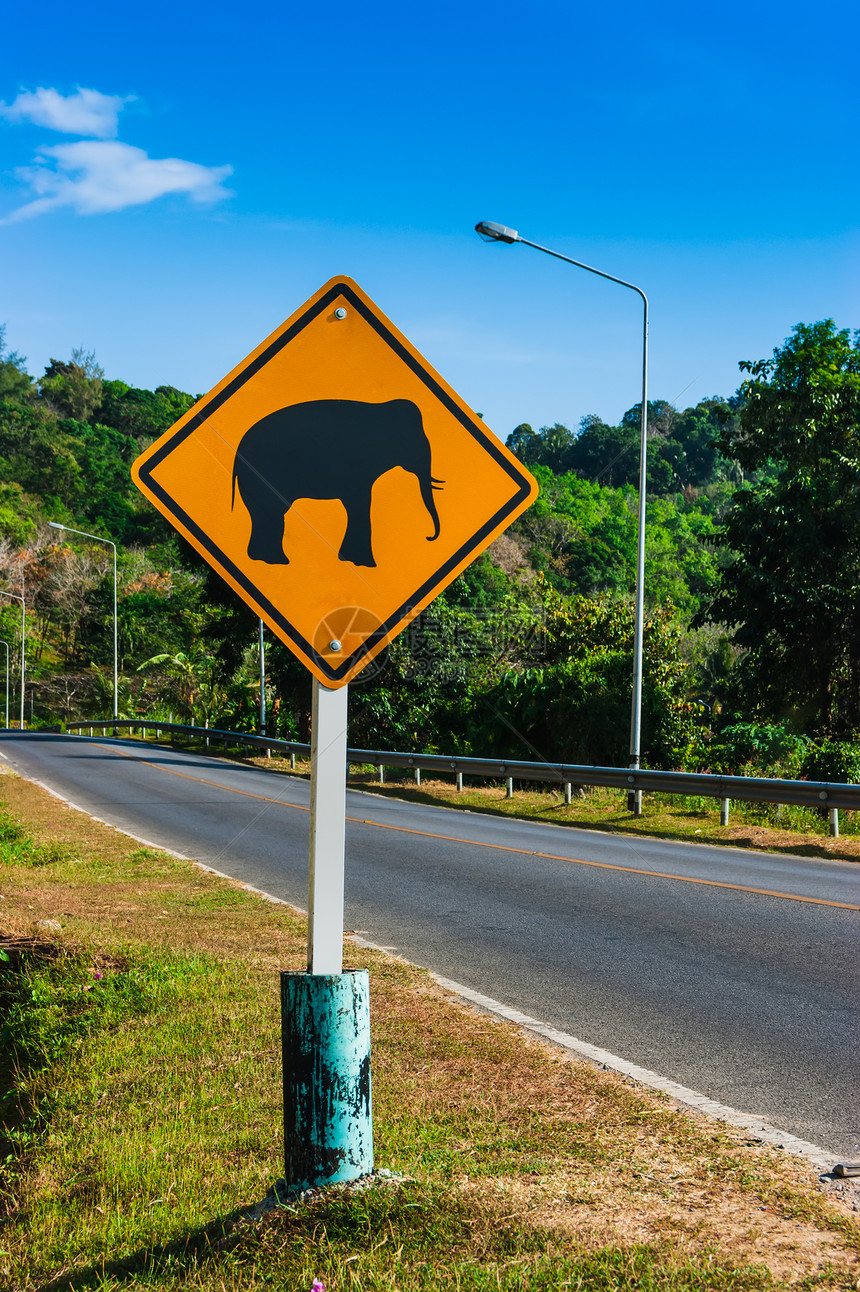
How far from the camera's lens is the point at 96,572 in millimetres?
72625

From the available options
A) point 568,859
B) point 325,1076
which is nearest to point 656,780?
point 568,859

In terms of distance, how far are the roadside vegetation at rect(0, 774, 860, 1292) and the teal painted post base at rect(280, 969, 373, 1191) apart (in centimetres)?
10

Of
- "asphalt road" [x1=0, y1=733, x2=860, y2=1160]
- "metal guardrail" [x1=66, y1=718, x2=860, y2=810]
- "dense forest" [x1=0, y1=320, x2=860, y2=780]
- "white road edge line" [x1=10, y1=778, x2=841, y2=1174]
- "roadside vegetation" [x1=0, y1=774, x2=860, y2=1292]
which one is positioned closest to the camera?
"roadside vegetation" [x1=0, y1=774, x2=860, y2=1292]

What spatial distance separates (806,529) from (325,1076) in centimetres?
2214

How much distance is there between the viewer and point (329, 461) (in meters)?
2.84

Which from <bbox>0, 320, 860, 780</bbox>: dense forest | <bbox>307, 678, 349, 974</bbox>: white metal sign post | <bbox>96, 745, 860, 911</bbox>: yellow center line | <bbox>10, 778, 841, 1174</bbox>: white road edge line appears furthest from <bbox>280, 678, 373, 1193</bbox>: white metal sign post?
<bbox>96, 745, 860, 911</bbox>: yellow center line

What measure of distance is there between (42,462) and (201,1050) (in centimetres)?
8751

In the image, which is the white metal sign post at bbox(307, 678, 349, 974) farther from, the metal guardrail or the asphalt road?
the metal guardrail

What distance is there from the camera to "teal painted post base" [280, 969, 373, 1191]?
9.19ft

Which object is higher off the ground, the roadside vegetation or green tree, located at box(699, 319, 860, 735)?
green tree, located at box(699, 319, 860, 735)

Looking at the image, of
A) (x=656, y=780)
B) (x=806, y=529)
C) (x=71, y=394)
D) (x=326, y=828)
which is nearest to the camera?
(x=326, y=828)

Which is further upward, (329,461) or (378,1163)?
(329,461)

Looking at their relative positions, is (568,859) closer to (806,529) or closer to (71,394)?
(806,529)

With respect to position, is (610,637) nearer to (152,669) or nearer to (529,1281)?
(529,1281)
